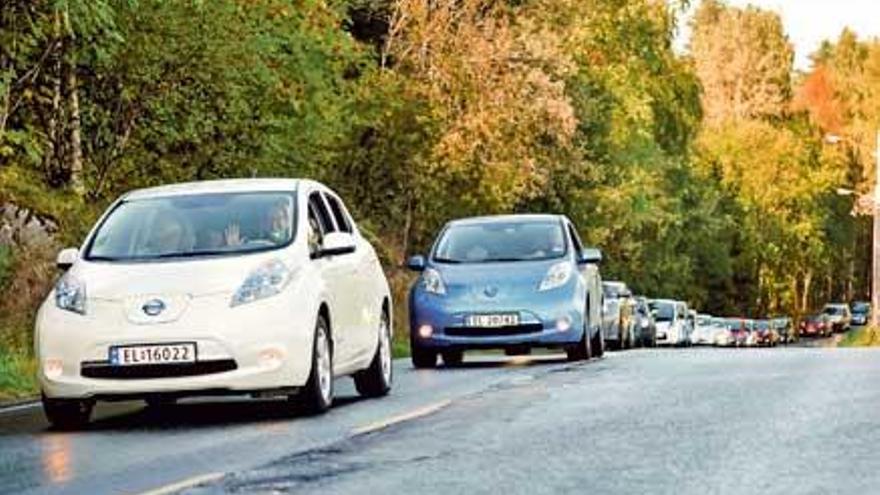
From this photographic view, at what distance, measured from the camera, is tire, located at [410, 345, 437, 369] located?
20.5 metres

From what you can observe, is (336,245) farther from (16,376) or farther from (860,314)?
(860,314)

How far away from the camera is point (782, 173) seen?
112 m

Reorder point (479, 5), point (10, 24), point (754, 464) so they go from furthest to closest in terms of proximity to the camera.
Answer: point (479, 5)
point (10, 24)
point (754, 464)

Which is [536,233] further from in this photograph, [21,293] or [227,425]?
[227,425]

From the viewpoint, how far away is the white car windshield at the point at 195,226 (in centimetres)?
1352

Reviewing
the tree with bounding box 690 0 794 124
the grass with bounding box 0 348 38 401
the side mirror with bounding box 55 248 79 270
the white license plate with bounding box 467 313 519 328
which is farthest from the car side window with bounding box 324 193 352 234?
the tree with bounding box 690 0 794 124

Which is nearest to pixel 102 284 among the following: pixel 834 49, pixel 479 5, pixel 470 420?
pixel 470 420

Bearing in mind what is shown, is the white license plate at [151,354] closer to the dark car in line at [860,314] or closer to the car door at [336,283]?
the car door at [336,283]

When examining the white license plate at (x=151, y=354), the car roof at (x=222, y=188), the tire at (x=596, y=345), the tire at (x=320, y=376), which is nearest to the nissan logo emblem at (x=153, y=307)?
the white license plate at (x=151, y=354)

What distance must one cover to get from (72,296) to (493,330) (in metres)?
7.87

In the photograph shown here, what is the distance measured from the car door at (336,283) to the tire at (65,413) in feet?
5.89

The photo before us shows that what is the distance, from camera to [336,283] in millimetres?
13984

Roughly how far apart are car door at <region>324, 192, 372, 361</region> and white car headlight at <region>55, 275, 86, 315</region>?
2.20 m

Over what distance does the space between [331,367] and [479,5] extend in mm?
27400
